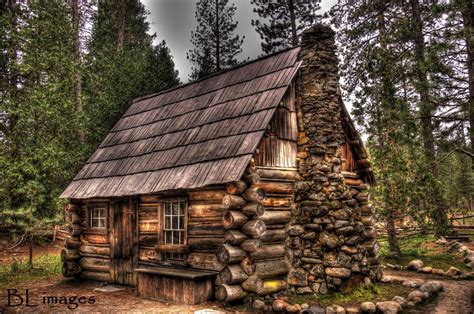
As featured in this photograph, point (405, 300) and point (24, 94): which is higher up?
point (24, 94)

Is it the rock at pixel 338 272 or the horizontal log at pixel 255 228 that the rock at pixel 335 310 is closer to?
the rock at pixel 338 272

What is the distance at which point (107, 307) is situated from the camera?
28.3 ft

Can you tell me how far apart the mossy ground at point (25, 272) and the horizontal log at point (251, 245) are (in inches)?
304

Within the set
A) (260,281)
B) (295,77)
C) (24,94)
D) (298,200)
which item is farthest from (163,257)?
(24,94)

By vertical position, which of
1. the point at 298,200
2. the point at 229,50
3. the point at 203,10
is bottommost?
the point at 298,200

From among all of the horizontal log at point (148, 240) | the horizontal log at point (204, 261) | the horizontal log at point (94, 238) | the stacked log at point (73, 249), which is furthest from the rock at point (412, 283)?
the stacked log at point (73, 249)

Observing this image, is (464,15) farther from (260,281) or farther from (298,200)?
(260,281)

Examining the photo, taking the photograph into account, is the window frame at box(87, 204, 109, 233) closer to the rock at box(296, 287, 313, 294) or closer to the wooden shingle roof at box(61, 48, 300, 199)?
the wooden shingle roof at box(61, 48, 300, 199)

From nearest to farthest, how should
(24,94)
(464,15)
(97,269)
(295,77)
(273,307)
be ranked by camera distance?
1. (273,307)
2. (295,77)
3. (464,15)
4. (97,269)
5. (24,94)

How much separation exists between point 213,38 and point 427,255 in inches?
666

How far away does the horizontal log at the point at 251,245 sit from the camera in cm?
788

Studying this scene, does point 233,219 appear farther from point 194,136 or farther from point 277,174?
point 194,136

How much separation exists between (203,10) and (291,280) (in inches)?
766

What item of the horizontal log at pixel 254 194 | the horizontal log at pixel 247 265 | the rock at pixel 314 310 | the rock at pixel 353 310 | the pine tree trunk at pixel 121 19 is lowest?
the rock at pixel 353 310
